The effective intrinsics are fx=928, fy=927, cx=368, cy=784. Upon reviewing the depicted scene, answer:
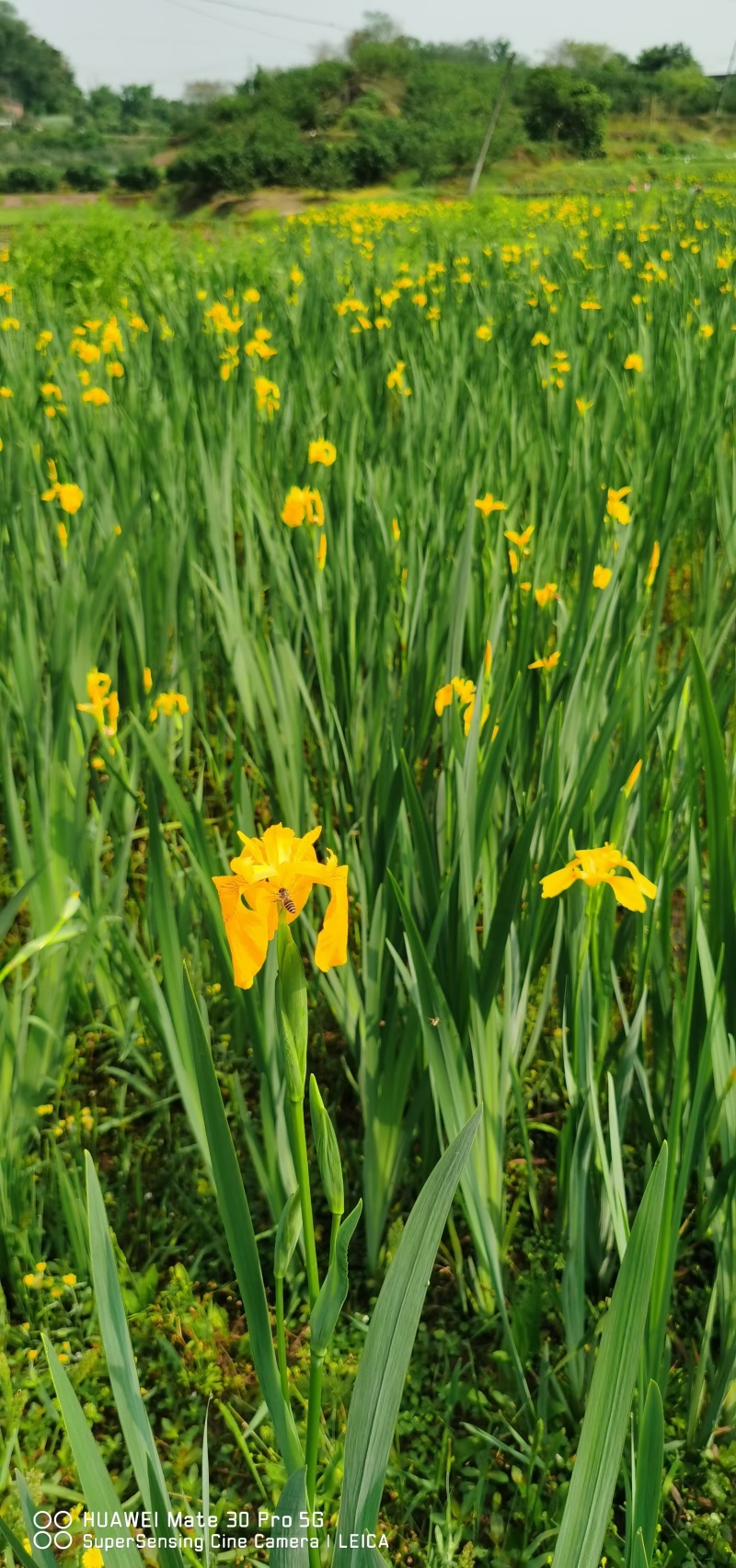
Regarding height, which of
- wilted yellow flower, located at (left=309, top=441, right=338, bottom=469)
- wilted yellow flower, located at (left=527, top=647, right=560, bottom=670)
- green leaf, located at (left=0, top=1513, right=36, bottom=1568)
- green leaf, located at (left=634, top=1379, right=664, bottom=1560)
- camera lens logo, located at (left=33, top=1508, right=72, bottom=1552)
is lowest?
camera lens logo, located at (left=33, top=1508, right=72, bottom=1552)

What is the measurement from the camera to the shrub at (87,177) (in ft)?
140

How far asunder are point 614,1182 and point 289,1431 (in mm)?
359

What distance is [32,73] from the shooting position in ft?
256

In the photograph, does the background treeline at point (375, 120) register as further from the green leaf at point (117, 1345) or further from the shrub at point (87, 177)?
the green leaf at point (117, 1345)

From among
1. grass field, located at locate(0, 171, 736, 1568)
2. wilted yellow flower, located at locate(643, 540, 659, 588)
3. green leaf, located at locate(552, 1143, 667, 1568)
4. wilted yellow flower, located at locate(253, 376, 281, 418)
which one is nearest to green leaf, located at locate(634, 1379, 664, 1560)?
grass field, located at locate(0, 171, 736, 1568)

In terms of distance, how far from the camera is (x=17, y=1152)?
1.03 meters

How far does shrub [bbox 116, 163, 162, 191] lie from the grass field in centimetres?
4461

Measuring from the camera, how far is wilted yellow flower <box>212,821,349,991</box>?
0.41 metres

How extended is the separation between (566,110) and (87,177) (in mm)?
21969

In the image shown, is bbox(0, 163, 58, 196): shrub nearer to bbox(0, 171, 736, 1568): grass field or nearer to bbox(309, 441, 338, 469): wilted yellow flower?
bbox(309, 441, 338, 469): wilted yellow flower

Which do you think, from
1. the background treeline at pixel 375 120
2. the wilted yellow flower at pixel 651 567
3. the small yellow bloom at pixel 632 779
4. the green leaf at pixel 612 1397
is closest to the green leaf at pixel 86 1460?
the green leaf at pixel 612 1397

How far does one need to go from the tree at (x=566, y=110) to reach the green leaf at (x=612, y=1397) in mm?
40968

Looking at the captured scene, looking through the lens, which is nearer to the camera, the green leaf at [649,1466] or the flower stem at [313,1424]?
the flower stem at [313,1424]

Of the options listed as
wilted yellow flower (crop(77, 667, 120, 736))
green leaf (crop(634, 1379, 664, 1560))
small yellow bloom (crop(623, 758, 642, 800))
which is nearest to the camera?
green leaf (crop(634, 1379, 664, 1560))
